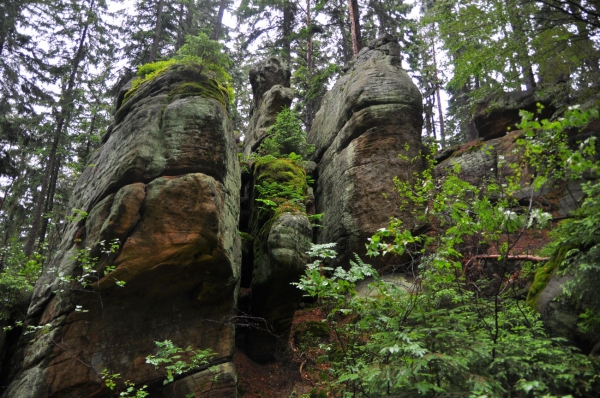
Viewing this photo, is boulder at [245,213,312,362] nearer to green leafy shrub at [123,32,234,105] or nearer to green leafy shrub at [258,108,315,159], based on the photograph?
green leafy shrub at [123,32,234,105]

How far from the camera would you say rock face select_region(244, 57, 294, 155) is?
53.0 ft

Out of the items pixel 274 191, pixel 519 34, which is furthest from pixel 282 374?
pixel 519 34

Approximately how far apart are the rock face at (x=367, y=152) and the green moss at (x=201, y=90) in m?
4.63

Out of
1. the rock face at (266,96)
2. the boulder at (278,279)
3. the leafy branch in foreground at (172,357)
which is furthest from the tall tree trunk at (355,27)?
the leafy branch in foreground at (172,357)

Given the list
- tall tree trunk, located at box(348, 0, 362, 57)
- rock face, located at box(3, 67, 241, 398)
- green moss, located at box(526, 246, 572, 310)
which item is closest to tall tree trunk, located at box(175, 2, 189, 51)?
tall tree trunk, located at box(348, 0, 362, 57)

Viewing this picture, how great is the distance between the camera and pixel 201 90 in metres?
9.76

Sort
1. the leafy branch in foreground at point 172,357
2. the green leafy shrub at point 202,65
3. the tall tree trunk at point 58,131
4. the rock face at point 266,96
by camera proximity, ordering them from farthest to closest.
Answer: the tall tree trunk at point 58,131 < the rock face at point 266,96 < the green leafy shrub at point 202,65 < the leafy branch in foreground at point 172,357

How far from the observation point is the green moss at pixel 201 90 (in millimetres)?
9616

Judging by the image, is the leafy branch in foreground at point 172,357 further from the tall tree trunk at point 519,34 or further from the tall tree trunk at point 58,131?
the tall tree trunk at point 58,131

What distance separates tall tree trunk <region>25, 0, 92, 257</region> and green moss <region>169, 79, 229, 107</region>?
39.5 feet

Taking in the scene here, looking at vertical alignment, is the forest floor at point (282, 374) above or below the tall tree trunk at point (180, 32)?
below

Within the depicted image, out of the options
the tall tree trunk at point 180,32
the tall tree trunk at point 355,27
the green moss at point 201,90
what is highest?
the tall tree trunk at point 180,32

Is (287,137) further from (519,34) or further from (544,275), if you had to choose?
(544,275)

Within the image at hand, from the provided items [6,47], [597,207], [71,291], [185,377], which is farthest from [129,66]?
[597,207]
